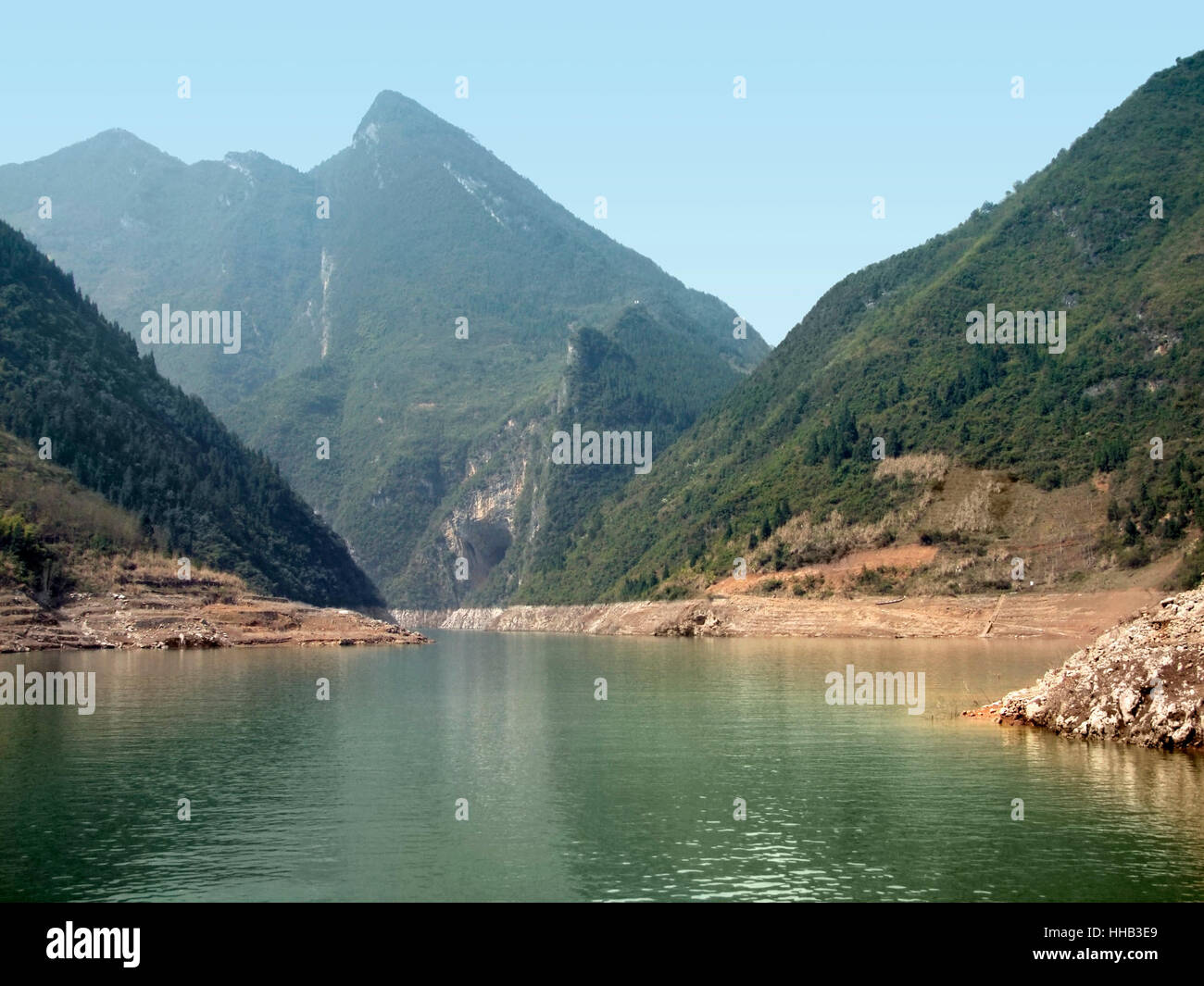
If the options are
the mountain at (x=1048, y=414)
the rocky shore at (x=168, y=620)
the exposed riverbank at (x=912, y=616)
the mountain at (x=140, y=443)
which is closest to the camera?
the rocky shore at (x=168, y=620)

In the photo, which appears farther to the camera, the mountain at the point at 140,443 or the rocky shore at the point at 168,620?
the mountain at the point at 140,443

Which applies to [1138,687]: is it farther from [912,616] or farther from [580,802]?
[912,616]

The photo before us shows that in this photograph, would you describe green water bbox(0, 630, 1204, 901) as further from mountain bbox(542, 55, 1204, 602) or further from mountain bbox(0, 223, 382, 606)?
mountain bbox(0, 223, 382, 606)

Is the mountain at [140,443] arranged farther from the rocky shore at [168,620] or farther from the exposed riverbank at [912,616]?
the exposed riverbank at [912,616]

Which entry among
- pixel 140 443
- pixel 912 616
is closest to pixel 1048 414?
pixel 912 616

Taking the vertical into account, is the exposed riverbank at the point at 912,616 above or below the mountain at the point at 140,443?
below

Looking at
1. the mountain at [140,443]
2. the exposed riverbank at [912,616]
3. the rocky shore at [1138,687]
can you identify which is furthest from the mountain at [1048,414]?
the rocky shore at [1138,687]
